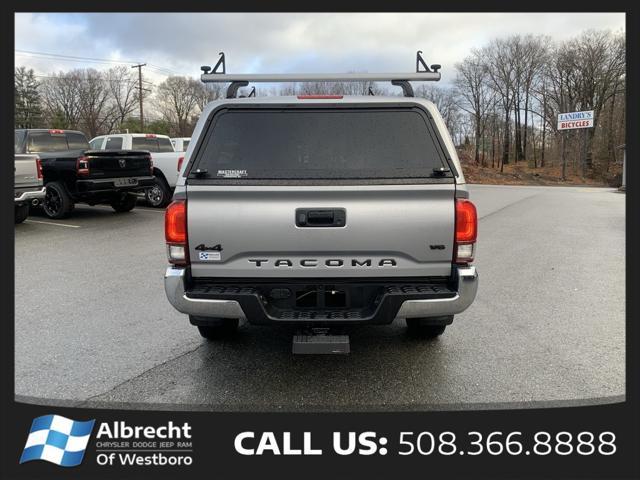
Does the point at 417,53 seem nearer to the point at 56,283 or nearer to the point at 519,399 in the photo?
the point at 519,399

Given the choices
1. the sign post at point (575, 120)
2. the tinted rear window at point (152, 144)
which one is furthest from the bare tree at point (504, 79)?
the tinted rear window at point (152, 144)

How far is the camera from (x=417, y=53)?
14.5 feet

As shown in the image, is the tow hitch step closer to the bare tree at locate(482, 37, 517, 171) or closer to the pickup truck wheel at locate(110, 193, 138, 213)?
the pickup truck wheel at locate(110, 193, 138, 213)

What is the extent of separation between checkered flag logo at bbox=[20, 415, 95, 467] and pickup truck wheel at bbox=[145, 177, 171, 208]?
1152cm

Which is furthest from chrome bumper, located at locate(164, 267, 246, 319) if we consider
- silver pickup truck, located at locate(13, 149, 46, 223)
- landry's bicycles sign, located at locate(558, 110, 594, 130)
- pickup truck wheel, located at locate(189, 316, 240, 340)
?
landry's bicycles sign, located at locate(558, 110, 594, 130)

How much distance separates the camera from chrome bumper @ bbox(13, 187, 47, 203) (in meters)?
10.7

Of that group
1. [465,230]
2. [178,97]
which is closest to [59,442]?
[465,230]

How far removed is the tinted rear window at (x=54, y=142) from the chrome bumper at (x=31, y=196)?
5.56 ft

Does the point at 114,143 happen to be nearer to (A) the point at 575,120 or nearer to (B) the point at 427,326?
(B) the point at 427,326

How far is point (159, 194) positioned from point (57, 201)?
293 cm

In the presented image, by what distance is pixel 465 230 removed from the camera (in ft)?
10.8

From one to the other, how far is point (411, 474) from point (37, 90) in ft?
300

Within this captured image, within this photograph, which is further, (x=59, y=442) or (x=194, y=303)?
(x=194, y=303)

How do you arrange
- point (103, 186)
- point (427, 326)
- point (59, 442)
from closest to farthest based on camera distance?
point (59, 442) → point (427, 326) → point (103, 186)
